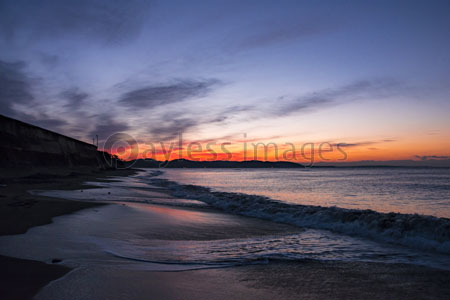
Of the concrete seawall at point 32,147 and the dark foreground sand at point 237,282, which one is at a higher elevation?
the concrete seawall at point 32,147

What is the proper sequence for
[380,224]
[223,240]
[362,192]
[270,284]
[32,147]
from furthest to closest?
[32,147], [362,192], [380,224], [223,240], [270,284]

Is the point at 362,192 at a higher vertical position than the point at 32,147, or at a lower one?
lower

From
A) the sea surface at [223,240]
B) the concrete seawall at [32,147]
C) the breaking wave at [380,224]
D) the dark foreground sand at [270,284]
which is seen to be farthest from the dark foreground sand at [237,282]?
the concrete seawall at [32,147]

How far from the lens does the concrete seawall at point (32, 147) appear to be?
90.5 feet

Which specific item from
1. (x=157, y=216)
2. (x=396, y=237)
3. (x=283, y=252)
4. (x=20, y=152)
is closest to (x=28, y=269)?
(x=283, y=252)

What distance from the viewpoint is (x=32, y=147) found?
109 feet

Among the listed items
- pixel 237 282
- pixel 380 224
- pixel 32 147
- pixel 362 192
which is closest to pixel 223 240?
pixel 237 282

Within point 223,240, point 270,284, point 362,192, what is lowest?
point 362,192

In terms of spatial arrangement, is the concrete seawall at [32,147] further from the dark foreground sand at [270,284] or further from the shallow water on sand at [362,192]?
the dark foreground sand at [270,284]

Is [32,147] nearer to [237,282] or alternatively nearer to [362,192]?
[362,192]

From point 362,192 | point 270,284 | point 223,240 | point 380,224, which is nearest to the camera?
point 270,284

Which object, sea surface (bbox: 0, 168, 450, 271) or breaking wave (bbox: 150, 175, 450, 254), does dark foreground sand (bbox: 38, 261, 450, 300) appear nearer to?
sea surface (bbox: 0, 168, 450, 271)

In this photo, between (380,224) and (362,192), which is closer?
(380,224)

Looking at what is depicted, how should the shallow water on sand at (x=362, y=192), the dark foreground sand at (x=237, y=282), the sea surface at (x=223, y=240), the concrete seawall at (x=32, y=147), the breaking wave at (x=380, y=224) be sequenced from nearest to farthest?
the dark foreground sand at (x=237, y=282) < the sea surface at (x=223, y=240) < the breaking wave at (x=380, y=224) < the shallow water on sand at (x=362, y=192) < the concrete seawall at (x=32, y=147)
